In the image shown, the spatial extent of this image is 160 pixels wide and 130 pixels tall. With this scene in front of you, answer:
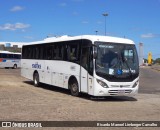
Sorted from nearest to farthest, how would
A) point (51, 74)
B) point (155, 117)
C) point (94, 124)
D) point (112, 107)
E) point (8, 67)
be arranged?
1. point (94, 124)
2. point (155, 117)
3. point (112, 107)
4. point (51, 74)
5. point (8, 67)

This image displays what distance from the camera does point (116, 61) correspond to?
55.5 ft

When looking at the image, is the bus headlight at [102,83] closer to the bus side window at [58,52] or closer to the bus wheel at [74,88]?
the bus wheel at [74,88]

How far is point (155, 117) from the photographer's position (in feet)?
40.2

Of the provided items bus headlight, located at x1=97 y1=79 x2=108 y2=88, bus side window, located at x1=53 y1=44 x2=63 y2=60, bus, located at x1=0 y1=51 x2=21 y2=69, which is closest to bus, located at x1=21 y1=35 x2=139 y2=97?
bus headlight, located at x1=97 y1=79 x2=108 y2=88

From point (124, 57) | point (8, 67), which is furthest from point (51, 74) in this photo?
point (8, 67)

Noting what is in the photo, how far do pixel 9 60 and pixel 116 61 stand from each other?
4463 centimetres

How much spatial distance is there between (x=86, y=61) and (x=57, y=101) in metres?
2.43

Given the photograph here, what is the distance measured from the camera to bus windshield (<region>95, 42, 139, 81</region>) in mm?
16625

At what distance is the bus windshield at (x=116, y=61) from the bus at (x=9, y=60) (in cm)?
4375

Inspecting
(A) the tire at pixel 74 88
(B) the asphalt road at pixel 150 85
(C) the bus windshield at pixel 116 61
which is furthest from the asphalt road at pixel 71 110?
(B) the asphalt road at pixel 150 85

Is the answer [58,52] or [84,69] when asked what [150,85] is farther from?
[84,69]

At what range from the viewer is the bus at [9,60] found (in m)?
59.1

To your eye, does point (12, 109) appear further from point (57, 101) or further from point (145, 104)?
point (145, 104)

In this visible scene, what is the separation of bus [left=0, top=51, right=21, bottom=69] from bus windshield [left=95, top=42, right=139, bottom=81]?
4375 centimetres
